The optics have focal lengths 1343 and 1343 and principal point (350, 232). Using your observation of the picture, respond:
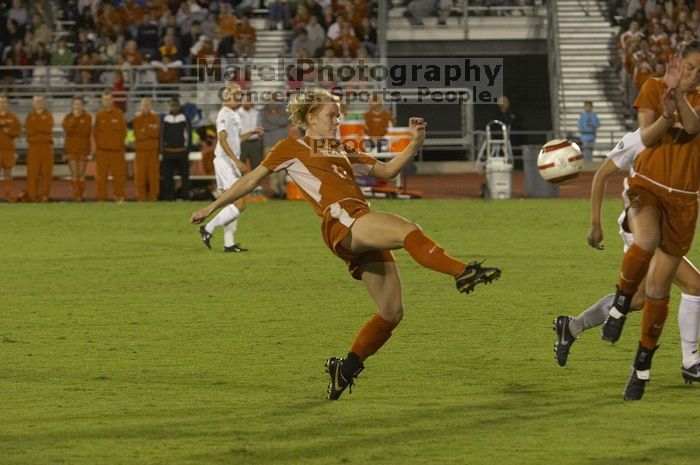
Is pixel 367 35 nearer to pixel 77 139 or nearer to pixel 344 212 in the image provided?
pixel 77 139

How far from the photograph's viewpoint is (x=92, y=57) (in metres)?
34.8

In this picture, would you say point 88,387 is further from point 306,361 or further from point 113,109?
point 113,109

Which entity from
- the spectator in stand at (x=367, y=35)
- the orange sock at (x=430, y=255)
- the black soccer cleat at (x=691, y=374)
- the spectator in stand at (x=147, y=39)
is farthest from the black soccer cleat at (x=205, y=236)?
the spectator in stand at (x=147, y=39)

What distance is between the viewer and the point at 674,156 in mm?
8117

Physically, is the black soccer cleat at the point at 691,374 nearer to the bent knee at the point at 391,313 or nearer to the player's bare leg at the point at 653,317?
the player's bare leg at the point at 653,317

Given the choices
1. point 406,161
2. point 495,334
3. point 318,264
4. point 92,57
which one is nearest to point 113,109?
point 92,57

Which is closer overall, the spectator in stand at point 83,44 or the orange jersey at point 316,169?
the orange jersey at point 316,169

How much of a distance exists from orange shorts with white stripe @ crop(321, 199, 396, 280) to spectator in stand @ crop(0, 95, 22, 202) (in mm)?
20857

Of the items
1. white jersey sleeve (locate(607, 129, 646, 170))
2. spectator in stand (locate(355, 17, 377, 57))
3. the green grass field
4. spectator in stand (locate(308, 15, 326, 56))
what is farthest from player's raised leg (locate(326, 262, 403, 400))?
spectator in stand (locate(355, 17, 377, 57))

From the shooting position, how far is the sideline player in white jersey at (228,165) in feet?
57.9

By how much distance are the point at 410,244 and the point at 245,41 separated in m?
28.1

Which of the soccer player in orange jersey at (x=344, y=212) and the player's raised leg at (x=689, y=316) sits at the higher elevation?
the soccer player in orange jersey at (x=344, y=212)

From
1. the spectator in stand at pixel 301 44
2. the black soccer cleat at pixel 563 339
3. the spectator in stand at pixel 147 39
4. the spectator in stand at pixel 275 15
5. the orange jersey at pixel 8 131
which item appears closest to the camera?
the black soccer cleat at pixel 563 339

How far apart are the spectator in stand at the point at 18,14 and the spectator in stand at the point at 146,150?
9.93 m
